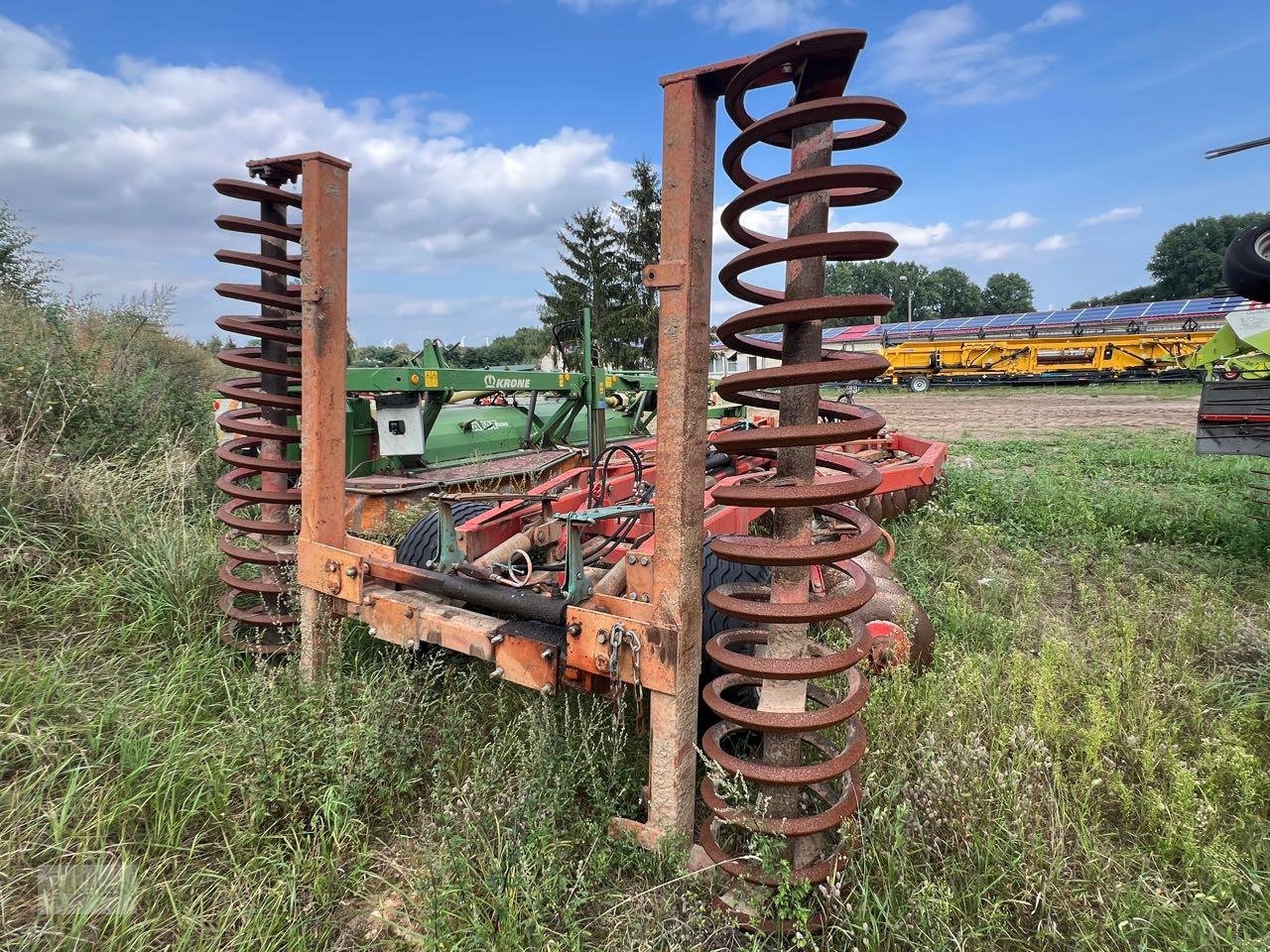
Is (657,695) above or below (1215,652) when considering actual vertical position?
above

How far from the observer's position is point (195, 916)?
185 cm

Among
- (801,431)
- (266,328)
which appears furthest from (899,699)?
(266,328)

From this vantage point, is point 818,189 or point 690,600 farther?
point 690,600

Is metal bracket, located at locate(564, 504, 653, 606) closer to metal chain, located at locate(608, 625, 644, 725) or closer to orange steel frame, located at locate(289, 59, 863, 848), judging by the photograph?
orange steel frame, located at locate(289, 59, 863, 848)

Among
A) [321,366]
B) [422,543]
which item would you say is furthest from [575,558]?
[422,543]

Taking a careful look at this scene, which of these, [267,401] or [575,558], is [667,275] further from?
[267,401]

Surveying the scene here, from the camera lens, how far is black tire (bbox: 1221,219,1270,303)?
13.7 feet

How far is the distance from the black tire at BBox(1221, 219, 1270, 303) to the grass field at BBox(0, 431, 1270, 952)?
2098 mm

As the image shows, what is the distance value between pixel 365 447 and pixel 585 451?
2366 mm

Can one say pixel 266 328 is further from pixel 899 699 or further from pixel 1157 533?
pixel 1157 533

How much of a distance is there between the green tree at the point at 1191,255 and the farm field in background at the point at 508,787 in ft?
275

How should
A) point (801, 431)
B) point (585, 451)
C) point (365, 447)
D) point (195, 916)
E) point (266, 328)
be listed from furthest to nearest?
A: 1. point (585, 451)
2. point (365, 447)
3. point (266, 328)
4. point (195, 916)
5. point (801, 431)

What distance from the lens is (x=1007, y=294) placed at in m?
90.0
